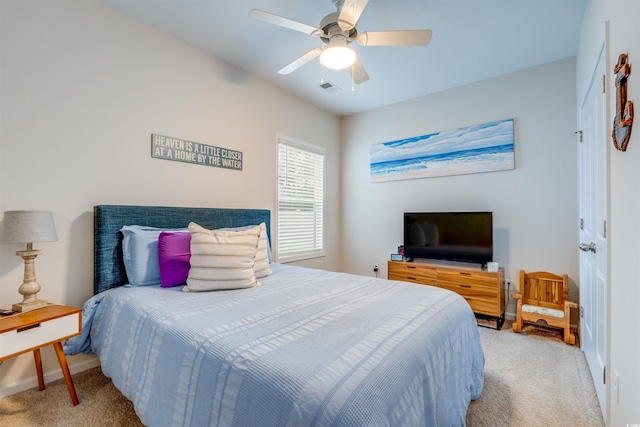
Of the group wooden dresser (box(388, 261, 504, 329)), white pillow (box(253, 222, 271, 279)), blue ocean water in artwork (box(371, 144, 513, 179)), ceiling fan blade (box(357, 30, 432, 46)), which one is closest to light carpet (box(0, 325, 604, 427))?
wooden dresser (box(388, 261, 504, 329))

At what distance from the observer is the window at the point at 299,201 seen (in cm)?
379

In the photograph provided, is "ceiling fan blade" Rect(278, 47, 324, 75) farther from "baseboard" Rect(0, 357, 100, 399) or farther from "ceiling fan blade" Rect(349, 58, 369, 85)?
"baseboard" Rect(0, 357, 100, 399)

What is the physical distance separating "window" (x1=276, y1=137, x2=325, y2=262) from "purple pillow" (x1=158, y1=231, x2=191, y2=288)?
159 cm

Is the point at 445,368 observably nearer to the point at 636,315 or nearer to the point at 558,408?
the point at 636,315

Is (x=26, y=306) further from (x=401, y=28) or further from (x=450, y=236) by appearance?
(x=450, y=236)

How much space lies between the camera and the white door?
170 cm

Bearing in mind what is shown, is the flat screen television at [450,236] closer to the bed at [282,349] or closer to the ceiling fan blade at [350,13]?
the bed at [282,349]

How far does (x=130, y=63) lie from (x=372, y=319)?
8.92 feet

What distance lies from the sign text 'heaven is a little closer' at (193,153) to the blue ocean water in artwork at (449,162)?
2.07 m

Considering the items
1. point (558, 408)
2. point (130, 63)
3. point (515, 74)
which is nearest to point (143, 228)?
point (130, 63)

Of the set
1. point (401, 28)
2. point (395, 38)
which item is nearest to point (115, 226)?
point (395, 38)

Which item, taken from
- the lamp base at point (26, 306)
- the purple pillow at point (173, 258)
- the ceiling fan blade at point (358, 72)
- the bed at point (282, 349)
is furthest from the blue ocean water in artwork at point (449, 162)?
the lamp base at point (26, 306)

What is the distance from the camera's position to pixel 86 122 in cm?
220

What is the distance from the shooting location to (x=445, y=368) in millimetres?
1362
